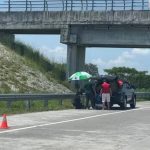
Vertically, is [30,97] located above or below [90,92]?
below

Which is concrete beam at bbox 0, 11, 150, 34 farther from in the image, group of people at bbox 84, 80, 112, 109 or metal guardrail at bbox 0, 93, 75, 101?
group of people at bbox 84, 80, 112, 109

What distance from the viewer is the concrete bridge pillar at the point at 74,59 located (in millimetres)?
44344

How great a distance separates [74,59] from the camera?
1752 inches

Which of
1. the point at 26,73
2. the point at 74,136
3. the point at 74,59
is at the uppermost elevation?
the point at 74,59

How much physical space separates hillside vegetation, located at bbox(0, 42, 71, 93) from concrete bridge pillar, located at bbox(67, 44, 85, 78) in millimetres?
1555

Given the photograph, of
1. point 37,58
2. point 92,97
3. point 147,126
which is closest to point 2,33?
point 37,58

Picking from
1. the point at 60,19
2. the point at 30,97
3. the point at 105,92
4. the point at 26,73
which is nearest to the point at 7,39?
the point at 60,19

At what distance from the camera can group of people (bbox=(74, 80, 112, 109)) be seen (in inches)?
1184

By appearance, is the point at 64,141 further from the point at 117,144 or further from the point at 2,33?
the point at 2,33

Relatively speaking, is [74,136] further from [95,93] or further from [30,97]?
[95,93]

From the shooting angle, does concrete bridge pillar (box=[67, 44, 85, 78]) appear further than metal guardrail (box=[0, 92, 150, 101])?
Yes

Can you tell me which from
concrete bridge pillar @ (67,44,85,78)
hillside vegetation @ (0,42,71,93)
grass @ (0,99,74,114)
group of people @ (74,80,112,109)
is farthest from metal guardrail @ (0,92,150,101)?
concrete bridge pillar @ (67,44,85,78)

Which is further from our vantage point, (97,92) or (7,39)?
(7,39)

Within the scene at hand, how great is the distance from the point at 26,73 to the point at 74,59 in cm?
469
